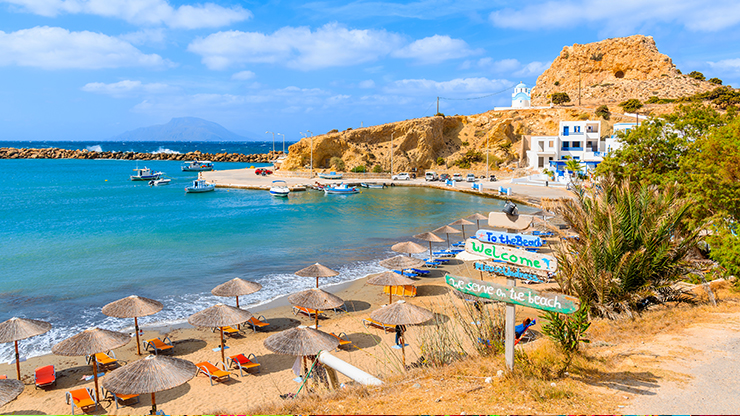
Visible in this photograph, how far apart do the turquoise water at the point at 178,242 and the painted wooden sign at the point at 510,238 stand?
13693 mm

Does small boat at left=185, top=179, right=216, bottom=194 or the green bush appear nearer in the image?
small boat at left=185, top=179, right=216, bottom=194

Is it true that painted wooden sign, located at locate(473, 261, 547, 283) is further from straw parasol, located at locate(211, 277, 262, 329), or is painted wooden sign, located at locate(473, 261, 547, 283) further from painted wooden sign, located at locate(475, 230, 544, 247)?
straw parasol, located at locate(211, 277, 262, 329)

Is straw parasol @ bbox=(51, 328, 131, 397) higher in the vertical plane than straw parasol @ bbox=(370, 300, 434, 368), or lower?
lower

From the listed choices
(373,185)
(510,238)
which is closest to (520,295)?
(510,238)

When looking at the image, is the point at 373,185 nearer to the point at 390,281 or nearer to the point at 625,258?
the point at 390,281

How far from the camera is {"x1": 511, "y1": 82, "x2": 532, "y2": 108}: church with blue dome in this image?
9119 cm

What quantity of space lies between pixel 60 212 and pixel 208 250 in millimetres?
26806

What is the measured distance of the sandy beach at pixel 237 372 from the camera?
10109 mm

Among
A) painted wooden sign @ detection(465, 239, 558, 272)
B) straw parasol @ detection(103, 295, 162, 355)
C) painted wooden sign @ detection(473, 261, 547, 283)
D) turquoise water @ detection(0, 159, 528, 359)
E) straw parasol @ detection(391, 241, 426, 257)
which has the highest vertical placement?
painted wooden sign @ detection(465, 239, 558, 272)

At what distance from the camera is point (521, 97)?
9219cm

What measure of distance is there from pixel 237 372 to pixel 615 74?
115 metres

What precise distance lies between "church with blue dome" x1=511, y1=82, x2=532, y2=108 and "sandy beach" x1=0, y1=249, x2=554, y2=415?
8203 centimetres

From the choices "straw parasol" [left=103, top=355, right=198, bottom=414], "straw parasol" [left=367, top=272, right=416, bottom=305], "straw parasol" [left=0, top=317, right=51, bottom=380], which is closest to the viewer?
"straw parasol" [left=103, top=355, right=198, bottom=414]

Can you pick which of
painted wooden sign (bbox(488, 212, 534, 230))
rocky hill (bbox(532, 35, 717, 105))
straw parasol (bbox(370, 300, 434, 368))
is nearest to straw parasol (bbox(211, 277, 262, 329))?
straw parasol (bbox(370, 300, 434, 368))
